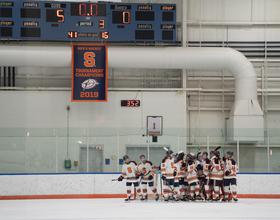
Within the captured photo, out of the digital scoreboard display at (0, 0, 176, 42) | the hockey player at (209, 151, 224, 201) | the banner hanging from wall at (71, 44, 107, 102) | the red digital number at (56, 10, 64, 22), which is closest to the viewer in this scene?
the hockey player at (209, 151, 224, 201)

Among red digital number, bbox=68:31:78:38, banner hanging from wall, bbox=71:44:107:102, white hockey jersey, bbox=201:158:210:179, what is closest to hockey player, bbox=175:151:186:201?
white hockey jersey, bbox=201:158:210:179

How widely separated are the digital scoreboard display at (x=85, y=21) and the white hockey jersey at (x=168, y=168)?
179 inches

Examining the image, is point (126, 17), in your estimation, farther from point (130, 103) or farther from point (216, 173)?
point (216, 173)

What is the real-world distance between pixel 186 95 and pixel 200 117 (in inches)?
38.4

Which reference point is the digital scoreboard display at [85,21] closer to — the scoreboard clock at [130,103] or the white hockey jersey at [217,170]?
the scoreboard clock at [130,103]

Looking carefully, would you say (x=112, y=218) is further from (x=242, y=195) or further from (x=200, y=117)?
(x=200, y=117)

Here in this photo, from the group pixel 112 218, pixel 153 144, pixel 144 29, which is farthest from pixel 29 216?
pixel 144 29

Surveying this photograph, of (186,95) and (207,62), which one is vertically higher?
(207,62)

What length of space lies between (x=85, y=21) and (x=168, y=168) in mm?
5505

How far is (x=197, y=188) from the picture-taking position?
8.82 metres

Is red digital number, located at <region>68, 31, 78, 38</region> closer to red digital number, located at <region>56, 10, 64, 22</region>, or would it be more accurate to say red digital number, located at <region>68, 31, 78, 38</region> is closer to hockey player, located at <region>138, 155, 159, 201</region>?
red digital number, located at <region>56, 10, 64, 22</region>

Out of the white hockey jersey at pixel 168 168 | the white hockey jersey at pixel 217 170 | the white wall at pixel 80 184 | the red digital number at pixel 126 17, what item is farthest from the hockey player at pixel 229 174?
the red digital number at pixel 126 17

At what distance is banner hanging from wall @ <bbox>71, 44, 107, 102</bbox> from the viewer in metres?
12.0

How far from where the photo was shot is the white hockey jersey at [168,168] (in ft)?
27.8
